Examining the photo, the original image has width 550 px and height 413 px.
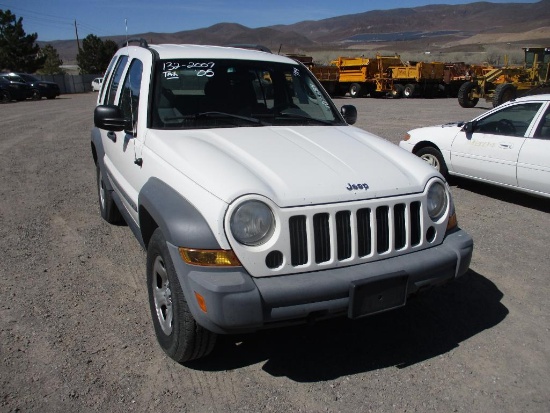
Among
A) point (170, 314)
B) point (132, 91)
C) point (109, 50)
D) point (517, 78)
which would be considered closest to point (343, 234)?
point (170, 314)

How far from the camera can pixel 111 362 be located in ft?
10.6

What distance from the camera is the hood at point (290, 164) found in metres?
2.85

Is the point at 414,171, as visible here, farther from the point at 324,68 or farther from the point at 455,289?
the point at 324,68

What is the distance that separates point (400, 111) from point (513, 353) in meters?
17.7

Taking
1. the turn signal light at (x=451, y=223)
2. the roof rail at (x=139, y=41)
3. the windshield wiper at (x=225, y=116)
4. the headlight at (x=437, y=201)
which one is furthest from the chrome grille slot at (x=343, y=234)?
the roof rail at (x=139, y=41)

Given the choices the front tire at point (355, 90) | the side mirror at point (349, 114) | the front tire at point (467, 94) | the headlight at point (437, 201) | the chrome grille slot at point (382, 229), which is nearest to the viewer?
the chrome grille slot at point (382, 229)

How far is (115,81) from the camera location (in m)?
5.07

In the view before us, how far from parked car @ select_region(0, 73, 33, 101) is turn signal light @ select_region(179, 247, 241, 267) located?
99.3ft

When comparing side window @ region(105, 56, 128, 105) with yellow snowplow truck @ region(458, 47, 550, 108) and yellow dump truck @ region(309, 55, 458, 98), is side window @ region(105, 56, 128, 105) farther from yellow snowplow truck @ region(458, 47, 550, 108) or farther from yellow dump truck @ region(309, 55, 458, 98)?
yellow dump truck @ region(309, 55, 458, 98)

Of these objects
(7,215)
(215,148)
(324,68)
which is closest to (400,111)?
(324,68)

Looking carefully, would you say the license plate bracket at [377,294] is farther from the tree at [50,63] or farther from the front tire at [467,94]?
the tree at [50,63]

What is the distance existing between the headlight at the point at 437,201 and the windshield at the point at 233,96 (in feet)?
4.28

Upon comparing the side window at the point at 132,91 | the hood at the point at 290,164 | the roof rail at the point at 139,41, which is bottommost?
the hood at the point at 290,164

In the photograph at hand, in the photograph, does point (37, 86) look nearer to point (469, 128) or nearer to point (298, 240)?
point (469, 128)
